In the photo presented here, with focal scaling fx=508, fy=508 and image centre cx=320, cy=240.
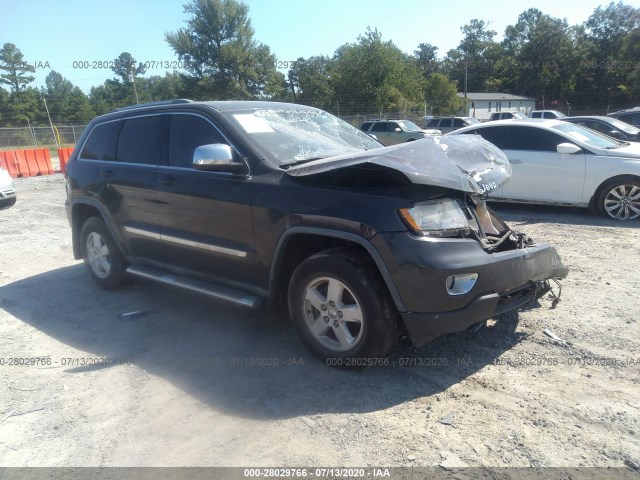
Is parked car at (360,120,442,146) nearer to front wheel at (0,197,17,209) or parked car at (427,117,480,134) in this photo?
parked car at (427,117,480,134)

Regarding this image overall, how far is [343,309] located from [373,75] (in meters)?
54.6

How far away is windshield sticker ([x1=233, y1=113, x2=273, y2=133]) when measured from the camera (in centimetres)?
426

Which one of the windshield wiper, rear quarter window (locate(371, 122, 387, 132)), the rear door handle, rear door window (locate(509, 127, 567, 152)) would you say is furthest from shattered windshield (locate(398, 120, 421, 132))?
the windshield wiper

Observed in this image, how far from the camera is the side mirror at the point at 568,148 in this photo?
792 centimetres

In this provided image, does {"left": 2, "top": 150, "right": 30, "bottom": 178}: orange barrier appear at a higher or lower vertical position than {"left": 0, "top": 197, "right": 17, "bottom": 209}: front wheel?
higher

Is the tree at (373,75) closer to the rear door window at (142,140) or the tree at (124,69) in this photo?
the tree at (124,69)

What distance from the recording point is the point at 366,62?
180 ft

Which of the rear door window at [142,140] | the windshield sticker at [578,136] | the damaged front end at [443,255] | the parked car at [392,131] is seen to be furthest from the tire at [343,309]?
the parked car at [392,131]

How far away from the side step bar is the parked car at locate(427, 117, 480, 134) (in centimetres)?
2436

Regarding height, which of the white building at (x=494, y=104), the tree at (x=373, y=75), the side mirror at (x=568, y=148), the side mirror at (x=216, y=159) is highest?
the tree at (x=373, y=75)

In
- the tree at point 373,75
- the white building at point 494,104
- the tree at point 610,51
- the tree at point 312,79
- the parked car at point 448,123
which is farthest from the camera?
the white building at point 494,104

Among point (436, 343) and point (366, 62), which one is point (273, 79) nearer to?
point (366, 62)

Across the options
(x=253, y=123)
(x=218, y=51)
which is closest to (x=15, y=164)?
(x=253, y=123)

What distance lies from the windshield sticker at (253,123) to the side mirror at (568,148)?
554 centimetres
